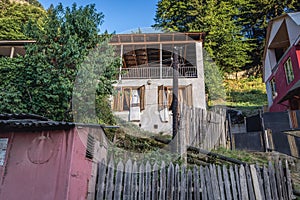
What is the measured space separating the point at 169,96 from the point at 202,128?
263 inches

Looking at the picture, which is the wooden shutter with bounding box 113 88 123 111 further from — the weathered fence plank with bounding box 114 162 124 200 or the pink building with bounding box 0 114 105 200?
the weathered fence plank with bounding box 114 162 124 200

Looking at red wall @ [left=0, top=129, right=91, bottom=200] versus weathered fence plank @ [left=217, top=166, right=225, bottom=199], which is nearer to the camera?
red wall @ [left=0, top=129, right=91, bottom=200]

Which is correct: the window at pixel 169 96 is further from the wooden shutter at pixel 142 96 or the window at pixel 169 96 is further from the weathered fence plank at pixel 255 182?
the weathered fence plank at pixel 255 182

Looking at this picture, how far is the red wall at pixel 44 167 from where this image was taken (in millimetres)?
3703

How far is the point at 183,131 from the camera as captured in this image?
590 cm

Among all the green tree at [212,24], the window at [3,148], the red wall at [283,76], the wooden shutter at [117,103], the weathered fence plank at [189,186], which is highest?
the green tree at [212,24]

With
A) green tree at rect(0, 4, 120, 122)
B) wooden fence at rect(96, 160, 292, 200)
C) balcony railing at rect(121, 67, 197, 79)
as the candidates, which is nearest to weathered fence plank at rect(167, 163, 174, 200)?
wooden fence at rect(96, 160, 292, 200)

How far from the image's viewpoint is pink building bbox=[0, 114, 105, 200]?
370cm

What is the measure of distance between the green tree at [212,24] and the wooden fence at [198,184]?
54.7 ft

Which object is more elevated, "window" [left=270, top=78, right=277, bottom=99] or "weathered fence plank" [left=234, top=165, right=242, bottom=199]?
"window" [left=270, top=78, right=277, bottom=99]

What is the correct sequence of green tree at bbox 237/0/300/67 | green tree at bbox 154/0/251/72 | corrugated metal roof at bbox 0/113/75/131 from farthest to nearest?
green tree at bbox 237/0/300/67 → green tree at bbox 154/0/251/72 → corrugated metal roof at bbox 0/113/75/131

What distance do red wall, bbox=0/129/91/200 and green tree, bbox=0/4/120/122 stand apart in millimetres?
3285

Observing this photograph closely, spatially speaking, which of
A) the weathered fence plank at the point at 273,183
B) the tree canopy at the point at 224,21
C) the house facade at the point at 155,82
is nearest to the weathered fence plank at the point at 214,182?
the weathered fence plank at the point at 273,183

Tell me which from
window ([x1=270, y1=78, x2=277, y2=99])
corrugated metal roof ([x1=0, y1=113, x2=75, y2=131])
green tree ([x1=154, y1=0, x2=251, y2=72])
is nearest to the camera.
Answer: corrugated metal roof ([x1=0, y1=113, x2=75, y2=131])
